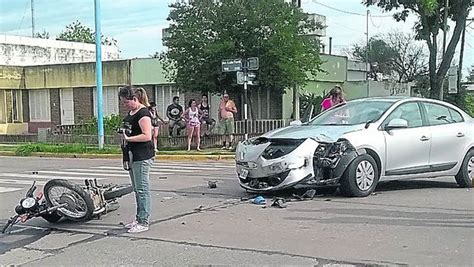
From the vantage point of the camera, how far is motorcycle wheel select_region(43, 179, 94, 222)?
27.1ft

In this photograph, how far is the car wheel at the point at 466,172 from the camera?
11109mm

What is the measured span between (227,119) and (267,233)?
575 inches

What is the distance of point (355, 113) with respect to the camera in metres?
10.8

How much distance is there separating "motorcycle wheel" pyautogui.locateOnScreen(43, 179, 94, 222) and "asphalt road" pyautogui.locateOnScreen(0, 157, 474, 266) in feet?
0.51

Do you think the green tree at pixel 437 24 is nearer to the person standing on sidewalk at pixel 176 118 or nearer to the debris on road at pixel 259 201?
the person standing on sidewalk at pixel 176 118

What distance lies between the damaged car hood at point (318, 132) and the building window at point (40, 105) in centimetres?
2719

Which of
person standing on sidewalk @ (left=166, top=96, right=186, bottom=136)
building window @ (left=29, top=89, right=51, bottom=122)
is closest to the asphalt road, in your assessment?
person standing on sidewalk @ (left=166, top=96, right=186, bottom=136)

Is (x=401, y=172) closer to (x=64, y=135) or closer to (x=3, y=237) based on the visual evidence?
(x=3, y=237)

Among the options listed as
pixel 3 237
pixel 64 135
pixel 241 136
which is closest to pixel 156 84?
pixel 64 135

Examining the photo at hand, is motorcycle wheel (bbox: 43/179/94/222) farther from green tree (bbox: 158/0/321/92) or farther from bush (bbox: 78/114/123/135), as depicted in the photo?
bush (bbox: 78/114/123/135)

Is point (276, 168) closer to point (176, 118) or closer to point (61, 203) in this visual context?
point (61, 203)

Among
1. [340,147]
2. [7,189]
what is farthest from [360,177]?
[7,189]

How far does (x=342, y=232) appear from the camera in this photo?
24.7 feet

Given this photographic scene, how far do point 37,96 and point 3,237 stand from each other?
29510mm
